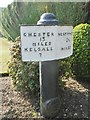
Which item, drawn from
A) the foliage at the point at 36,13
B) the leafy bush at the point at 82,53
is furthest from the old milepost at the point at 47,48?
the foliage at the point at 36,13

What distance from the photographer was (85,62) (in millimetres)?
4496

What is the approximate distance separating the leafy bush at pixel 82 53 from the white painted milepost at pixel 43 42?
1.45 meters

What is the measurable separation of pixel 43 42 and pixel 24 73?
787 mm

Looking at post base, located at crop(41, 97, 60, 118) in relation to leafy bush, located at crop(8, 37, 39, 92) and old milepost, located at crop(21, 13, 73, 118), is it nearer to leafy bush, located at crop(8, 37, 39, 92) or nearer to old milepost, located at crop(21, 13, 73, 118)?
old milepost, located at crop(21, 13, 73, 118)

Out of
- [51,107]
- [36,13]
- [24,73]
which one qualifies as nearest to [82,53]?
[24,73]

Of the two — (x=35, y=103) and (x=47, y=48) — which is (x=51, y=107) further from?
(x=47, y=48)

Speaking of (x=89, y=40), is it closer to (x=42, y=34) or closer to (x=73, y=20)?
(x=42, y=34)

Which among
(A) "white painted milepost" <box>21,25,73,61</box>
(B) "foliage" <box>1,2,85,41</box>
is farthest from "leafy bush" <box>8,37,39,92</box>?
(B) "foliage" <box>1,2,85,41</box>

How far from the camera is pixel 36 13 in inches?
376

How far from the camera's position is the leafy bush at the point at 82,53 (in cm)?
448

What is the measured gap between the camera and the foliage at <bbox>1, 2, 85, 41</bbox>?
359 inches

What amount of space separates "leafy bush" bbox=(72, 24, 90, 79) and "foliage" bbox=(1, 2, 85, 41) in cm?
424

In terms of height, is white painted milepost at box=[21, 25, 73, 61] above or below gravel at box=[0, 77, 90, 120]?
above

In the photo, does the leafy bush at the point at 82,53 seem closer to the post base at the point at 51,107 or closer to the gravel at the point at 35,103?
the gravel at the point at 35,103
